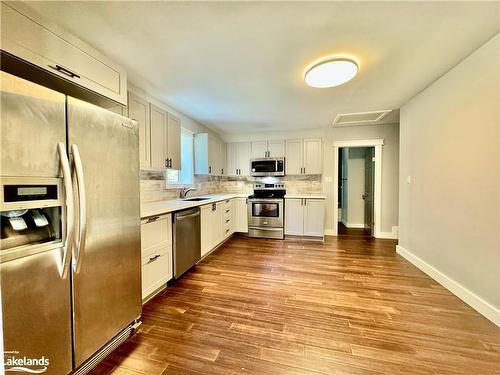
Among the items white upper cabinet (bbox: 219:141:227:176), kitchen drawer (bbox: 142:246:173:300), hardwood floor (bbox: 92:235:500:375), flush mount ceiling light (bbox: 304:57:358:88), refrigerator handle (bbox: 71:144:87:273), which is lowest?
hardwood floor (bbox: 92:235:500:375)

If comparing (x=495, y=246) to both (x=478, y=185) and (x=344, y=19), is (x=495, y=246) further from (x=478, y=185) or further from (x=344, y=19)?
(x=344, y=19)

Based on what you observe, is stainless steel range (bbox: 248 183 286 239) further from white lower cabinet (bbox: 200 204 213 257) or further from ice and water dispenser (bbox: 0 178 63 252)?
ice and water dispenser (bbox: 0 178 63 252)

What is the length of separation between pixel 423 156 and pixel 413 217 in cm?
88

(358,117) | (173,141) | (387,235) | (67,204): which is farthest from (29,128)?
(387,235)

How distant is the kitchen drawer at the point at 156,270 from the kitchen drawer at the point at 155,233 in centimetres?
7

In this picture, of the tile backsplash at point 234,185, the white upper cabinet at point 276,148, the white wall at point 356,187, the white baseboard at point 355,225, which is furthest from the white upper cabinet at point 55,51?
the white baseboard at point 355,225

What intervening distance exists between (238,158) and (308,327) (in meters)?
3.80

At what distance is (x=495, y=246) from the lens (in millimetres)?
1655

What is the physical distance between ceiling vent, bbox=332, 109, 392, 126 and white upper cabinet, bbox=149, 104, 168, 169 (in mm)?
2878

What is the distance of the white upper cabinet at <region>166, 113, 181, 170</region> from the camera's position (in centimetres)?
278

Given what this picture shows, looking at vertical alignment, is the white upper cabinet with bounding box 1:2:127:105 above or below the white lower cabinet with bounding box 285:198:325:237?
above

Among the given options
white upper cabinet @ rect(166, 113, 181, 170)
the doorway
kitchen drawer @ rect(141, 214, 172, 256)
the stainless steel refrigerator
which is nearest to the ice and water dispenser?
the stainless steel refrigerator

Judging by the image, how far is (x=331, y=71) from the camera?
1.93 m

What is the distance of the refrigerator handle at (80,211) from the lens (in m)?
1.05
